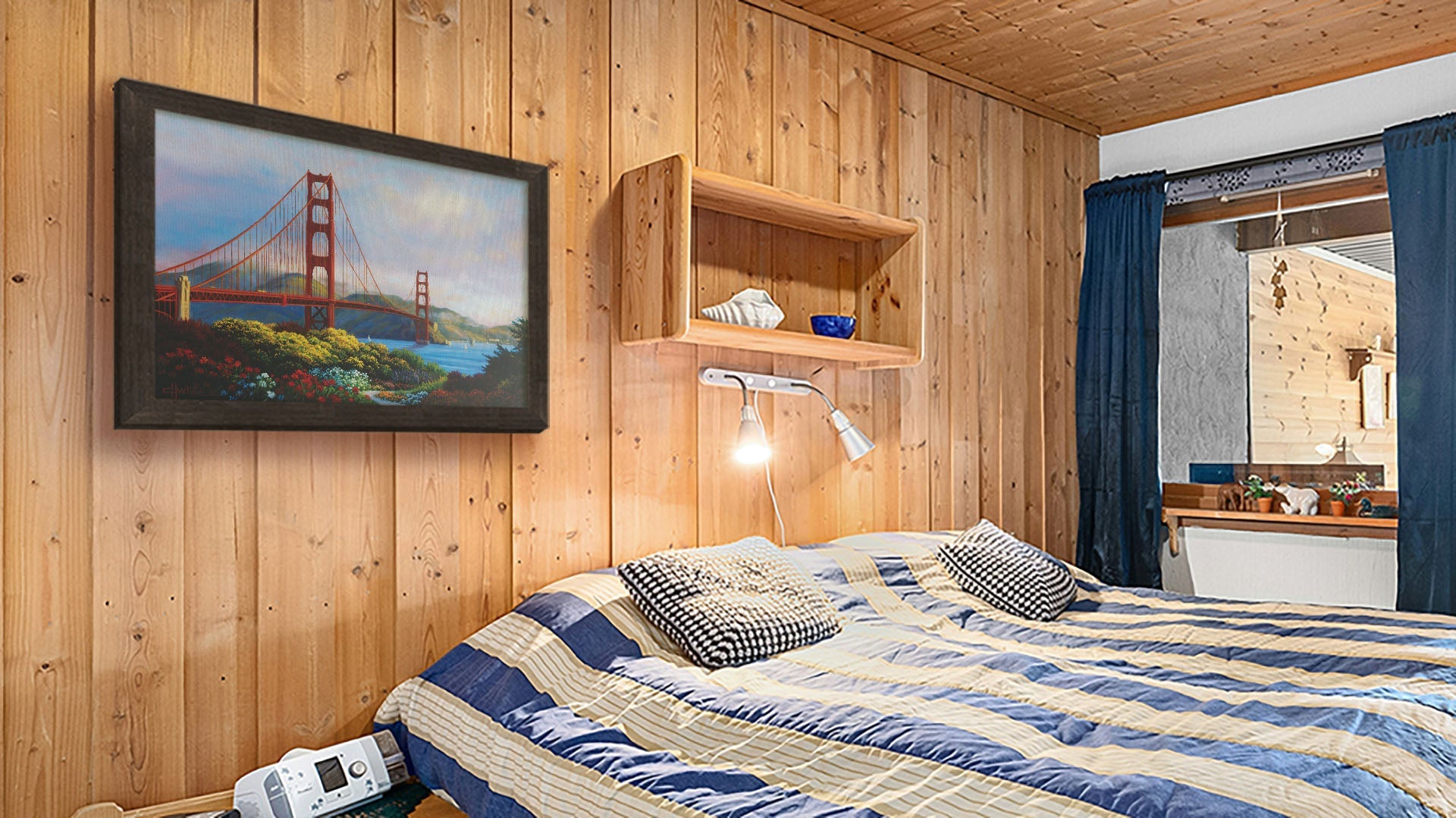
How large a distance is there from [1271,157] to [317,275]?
3386mm

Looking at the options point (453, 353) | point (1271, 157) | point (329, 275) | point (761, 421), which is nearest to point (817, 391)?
point (761, 421)

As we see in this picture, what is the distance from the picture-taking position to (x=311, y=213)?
6.59 feet

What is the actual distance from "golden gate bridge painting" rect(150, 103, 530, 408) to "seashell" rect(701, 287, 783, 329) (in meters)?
0.54

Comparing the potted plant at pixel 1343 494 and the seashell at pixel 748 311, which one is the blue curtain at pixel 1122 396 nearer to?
the potted plant at pixel 1343 494

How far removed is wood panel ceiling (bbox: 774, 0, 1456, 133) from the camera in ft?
9.90

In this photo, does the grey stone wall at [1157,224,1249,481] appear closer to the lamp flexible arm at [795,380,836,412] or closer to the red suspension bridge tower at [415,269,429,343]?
the lamp flexible arm at [795,380,836,412]

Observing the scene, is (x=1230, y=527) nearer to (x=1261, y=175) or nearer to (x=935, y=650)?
(x=1261, y=175)

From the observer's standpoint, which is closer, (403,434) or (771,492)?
(403,434)

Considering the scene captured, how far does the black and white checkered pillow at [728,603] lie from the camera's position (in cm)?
203

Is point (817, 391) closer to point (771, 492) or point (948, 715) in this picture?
point (771, 492)

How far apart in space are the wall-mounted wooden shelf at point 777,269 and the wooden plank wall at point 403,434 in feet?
0.15

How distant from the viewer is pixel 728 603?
2.11 meters

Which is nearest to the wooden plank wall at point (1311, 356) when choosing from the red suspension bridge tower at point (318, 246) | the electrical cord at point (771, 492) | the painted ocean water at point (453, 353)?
the electrical cord at point (771, 492)

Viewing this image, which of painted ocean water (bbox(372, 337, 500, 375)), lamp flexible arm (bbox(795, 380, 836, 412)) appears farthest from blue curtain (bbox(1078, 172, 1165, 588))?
painted ocean water (bbox(372, 337, 500, 375))
